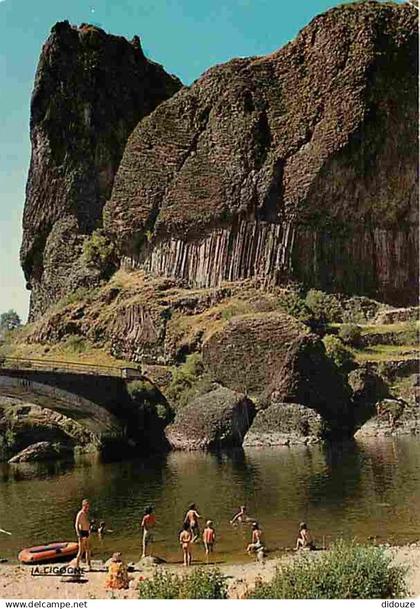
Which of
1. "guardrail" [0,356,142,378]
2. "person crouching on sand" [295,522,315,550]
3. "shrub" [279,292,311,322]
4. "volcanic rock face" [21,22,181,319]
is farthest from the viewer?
"volcanic rock face" [21,22,181,319]

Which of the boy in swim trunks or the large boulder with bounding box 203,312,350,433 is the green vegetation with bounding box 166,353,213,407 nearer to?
the large boulder with bounding box 203,312,350,433

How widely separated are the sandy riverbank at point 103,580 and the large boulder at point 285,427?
15.3 meters

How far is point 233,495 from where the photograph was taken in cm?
1770

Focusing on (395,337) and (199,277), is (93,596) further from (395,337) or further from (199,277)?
(199,277)

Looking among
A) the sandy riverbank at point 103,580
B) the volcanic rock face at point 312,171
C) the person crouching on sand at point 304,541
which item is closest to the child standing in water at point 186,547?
the sandy riverbank at point 103,580

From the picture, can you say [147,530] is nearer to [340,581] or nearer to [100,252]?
[340,581]

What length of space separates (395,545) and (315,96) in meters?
31.3

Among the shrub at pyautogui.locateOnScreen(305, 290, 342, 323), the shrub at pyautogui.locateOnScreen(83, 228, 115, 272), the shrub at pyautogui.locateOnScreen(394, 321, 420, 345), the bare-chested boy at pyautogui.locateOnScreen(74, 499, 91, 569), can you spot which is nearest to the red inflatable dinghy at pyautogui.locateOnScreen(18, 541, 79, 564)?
the bare-chested boy at pyautogui.locateOnScreen(74, 499, 91, 569)

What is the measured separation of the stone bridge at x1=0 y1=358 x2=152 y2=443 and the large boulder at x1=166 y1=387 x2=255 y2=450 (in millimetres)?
1892

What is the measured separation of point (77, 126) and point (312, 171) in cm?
1646

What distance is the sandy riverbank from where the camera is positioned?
10641 millimetres

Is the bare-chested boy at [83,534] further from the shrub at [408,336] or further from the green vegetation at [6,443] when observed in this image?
the shrub at [408,336]

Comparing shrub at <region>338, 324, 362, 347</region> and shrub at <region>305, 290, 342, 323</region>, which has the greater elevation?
shrub at <region>305, 290, 342, 323</region>

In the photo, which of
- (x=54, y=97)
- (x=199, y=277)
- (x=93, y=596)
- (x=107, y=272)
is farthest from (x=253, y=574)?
(x=54, y=97)
